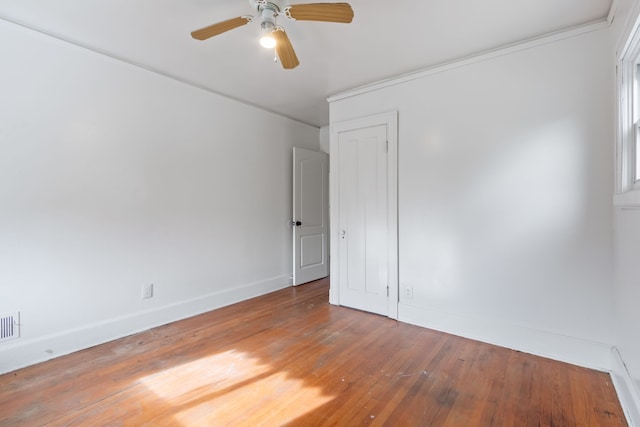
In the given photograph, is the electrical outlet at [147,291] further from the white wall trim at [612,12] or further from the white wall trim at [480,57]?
the white wall trim at [612,12]

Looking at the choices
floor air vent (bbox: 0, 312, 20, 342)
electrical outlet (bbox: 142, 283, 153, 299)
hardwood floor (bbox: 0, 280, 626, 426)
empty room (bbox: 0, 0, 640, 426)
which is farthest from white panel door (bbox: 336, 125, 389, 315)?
floor air vent (bbox: 0, 312, 20, 342)

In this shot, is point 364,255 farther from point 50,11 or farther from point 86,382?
point 50,11

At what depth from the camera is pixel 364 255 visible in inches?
135

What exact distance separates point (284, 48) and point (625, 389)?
295cm

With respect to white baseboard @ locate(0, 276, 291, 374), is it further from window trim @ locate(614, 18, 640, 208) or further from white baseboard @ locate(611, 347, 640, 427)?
window trim @ locate(614, 18, 640, 208)

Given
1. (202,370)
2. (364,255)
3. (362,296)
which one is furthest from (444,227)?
(202,370)

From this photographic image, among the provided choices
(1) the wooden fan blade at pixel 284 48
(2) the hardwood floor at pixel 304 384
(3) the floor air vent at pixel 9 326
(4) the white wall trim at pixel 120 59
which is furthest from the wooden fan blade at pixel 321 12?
(3) the floor air vent at pixel 9 326

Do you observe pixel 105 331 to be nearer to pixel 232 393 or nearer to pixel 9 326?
pixel 9 326

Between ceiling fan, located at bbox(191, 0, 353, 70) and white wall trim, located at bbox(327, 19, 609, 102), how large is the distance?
58.3 inches

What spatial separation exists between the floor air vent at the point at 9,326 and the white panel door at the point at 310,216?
283 centimetres

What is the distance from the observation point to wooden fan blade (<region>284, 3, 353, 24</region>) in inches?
64.4

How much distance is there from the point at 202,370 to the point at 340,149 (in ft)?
8.43

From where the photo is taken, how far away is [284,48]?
202 centimetres

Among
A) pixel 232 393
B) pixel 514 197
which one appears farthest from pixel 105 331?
pixel 514 197
